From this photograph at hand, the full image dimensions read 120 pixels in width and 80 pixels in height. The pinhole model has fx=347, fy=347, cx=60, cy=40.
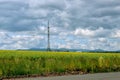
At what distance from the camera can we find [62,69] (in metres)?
34.9

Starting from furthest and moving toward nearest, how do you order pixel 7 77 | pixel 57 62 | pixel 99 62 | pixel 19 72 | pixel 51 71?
pixel 99 62
pixel 57 62
pixel 51 71
pixel 19 72
pixel 7 77

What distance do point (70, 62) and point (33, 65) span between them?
4.99m

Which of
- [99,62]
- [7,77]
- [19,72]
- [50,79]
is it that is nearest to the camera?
[50,79]

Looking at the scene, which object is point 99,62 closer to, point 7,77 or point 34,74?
point 34,74

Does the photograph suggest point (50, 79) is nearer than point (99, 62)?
Yes

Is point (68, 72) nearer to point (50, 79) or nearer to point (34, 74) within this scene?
point (34, 74)

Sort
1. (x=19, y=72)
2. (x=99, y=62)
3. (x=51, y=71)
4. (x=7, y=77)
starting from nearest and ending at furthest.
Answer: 1. (x=7, y=77)
2. (x=19, y=72)
3. (x=51, y=71)
4. (x=99, y=62)

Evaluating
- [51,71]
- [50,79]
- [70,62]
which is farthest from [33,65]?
[50,79]

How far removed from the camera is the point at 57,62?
36906 mm

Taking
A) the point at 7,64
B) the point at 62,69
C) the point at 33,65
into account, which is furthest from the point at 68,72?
the point at 7,64

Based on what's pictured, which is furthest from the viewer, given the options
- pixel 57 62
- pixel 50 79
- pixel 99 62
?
pixel 99 62

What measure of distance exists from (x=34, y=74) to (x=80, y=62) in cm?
904

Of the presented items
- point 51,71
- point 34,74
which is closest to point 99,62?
point 51,71

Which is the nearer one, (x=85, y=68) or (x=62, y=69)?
(x=62, y=69)
